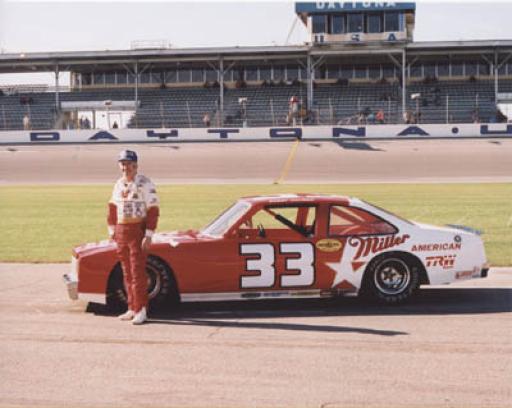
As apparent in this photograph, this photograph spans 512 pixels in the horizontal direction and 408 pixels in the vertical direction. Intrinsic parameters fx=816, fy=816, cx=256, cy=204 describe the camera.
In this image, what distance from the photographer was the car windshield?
29.6 ft

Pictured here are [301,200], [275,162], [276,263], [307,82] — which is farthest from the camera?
[307,82]

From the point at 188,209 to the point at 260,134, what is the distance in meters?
27.5

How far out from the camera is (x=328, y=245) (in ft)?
29.2

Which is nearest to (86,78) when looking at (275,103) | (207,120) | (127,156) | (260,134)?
(275,103)

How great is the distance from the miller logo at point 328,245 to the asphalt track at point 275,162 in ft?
86.9

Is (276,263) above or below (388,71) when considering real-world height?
below

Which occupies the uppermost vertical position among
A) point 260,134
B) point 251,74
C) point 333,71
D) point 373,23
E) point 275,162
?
point 373,23

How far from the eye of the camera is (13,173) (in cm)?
4150

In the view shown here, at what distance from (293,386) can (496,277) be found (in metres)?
5.78

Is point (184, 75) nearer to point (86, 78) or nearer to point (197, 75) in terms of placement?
point (197, 75)

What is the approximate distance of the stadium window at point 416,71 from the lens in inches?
2467

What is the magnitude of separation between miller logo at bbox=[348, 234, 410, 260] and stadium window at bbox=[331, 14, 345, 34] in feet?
162

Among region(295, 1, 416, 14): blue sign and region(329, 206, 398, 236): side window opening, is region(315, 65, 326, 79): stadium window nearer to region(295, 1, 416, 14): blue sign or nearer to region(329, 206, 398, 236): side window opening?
region(295, 1, 416, 14): blue sign

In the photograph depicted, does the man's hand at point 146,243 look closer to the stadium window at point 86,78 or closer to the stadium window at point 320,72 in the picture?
the stadium window at point 320,72
